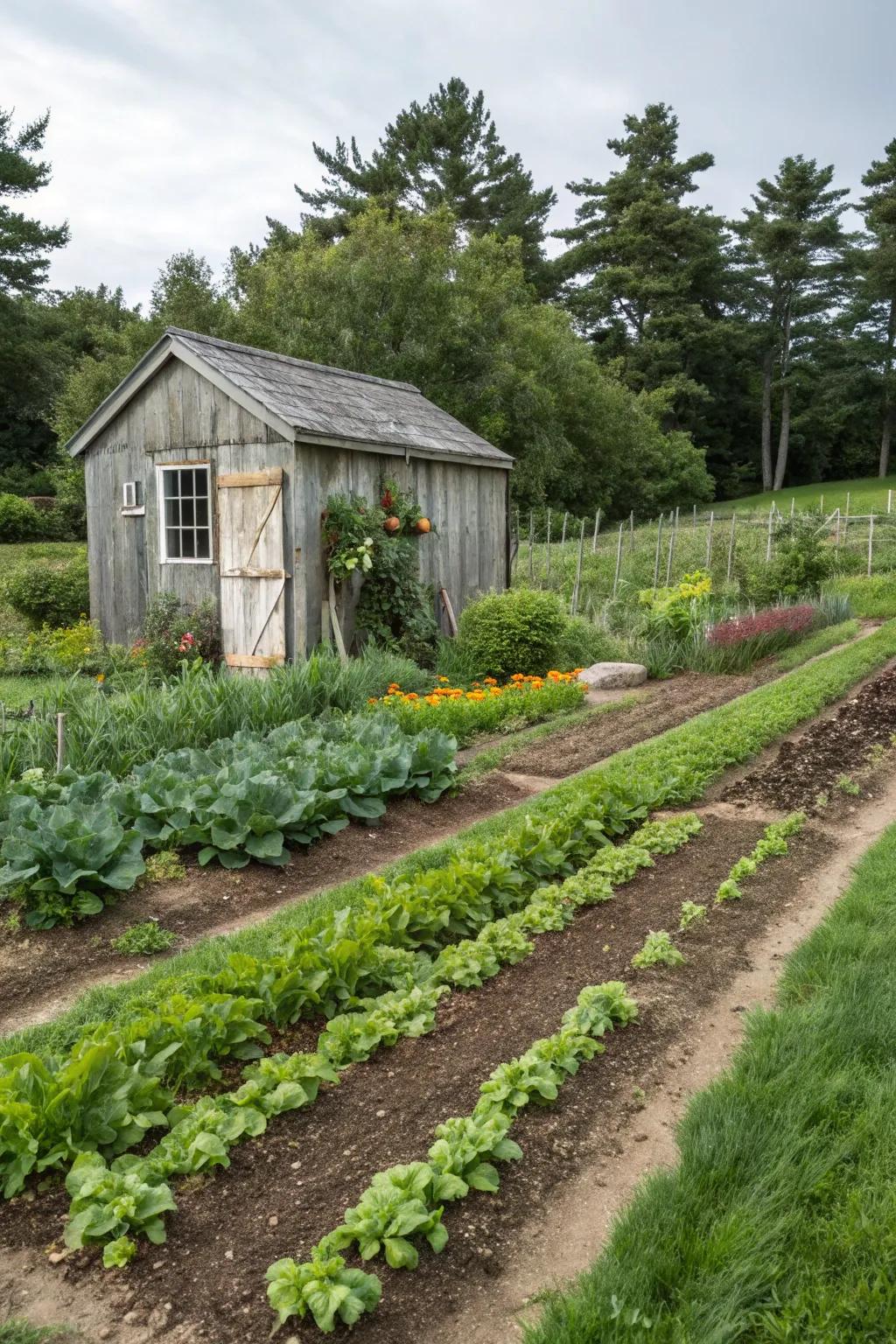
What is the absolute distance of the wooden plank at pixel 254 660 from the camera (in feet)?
33.6

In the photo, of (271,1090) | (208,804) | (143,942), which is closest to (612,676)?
(208,804)

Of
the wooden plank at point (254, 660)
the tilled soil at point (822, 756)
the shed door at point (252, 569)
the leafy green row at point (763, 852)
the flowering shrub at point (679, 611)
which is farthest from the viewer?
the flowering shrub at point (679, 611)

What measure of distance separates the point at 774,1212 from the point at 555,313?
29.7 m

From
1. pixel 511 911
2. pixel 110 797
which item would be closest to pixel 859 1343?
pixel 511 911

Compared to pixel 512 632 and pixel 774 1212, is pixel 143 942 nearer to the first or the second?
pixel 774 1212

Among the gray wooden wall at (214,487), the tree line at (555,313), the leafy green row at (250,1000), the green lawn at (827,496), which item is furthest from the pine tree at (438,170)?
the leafy green row at (250,1000)

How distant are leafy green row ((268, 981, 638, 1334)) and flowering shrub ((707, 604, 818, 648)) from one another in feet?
29.4

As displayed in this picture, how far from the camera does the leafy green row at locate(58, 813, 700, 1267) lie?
2.48 metres

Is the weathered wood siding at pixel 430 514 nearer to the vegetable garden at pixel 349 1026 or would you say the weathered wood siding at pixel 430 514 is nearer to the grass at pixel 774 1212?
the vegetable garden at pixel 349 1026

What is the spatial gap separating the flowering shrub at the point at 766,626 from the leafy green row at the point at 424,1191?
897 cm

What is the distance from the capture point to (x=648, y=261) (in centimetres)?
3941

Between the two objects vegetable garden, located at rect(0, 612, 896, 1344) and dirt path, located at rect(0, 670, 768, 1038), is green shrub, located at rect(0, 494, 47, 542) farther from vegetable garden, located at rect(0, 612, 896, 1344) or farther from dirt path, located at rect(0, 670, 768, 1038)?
vegetable garden, located at rect(0, 612, 896, 1344)

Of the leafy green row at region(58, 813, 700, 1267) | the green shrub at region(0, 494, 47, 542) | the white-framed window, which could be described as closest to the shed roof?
the white-framed window

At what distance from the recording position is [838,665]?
34.2 ft
